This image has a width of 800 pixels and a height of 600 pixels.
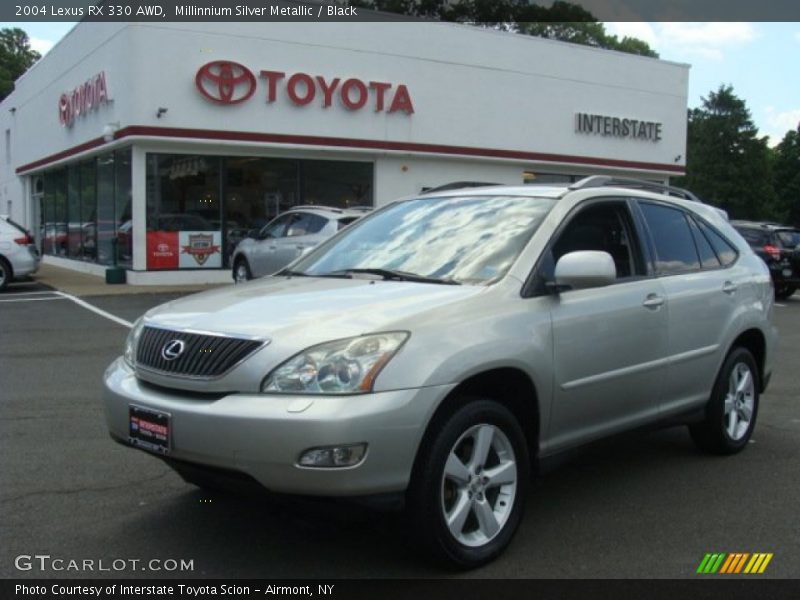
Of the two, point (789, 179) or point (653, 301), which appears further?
point (789, 179)

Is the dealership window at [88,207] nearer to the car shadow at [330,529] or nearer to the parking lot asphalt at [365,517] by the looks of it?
the parking lot asphalt at [365,517]

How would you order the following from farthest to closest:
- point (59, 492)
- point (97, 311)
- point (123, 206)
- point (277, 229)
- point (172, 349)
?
point (123, 206) < point (277, 229) < point (97, 311) < point (59, 492) < point (172, 349)

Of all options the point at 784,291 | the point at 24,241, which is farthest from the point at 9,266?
the point at 784,291

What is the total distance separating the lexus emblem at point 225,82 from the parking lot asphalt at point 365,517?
41.4ft

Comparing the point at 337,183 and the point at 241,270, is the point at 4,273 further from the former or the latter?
the point at 337,183

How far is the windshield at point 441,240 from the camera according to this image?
14.3ft

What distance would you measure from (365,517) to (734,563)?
71.0 inches

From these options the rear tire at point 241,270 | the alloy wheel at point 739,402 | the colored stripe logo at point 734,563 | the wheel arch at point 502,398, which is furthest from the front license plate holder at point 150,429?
the rear tire at point 241,270

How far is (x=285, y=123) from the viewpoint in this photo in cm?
1897

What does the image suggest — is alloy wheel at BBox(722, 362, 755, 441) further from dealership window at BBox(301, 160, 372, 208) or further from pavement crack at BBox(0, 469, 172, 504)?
dealership window at BBox(301, 160, 372, 208)

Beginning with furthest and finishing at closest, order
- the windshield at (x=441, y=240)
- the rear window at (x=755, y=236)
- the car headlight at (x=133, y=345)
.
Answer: the rear window at (x=755, y=236), the windshield at (x=441, y=240), the car headlight at (x=133, y=345)

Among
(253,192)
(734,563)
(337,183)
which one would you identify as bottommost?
(734,563)

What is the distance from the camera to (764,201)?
6525cm

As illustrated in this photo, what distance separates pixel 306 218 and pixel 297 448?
1155cm
